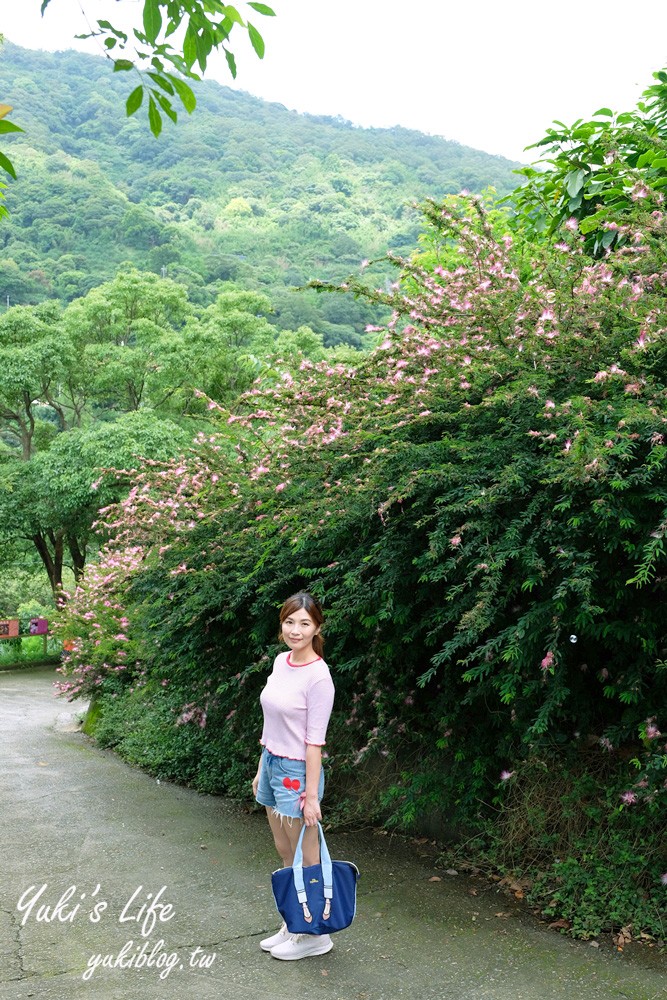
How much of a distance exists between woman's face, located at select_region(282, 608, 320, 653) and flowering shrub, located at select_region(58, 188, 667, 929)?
0.61m

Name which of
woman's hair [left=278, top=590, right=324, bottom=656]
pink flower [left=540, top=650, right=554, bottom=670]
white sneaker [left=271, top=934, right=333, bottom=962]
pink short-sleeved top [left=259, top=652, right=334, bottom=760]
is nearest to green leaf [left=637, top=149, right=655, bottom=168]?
pink flower [left=540, top=650, right=554, bottom=670]

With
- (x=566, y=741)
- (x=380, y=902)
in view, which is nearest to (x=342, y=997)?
(x=380, y=902)

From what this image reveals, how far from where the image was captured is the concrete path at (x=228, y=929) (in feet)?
11.5

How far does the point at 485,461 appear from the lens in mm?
4414

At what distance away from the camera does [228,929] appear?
160 inches

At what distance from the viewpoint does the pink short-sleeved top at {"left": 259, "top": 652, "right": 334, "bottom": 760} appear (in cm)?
373

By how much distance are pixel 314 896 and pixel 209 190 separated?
70.9 m

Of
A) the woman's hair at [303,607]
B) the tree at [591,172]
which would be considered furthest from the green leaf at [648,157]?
the woman's hair at [303,607]

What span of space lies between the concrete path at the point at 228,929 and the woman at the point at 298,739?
10cm

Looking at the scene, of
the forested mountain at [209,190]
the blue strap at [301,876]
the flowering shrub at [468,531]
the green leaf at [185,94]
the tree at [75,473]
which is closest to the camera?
the green leaf at [185,94]

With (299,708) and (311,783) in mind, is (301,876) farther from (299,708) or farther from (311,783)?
(299,708)

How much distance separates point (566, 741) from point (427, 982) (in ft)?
4.74

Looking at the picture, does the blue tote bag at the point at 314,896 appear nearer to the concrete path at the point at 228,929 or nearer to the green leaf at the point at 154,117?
the concrete path at the point at 228,929

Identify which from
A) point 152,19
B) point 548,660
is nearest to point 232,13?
point 152,19
